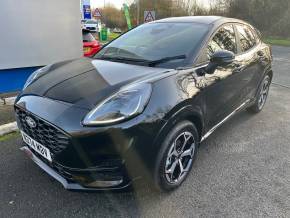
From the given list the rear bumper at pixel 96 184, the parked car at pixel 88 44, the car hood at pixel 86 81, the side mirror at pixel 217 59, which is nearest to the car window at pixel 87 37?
the parked car at pixel 88 44

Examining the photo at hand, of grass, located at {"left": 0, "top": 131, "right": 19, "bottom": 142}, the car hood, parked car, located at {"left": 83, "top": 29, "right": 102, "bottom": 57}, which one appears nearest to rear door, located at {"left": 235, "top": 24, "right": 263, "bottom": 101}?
the car hood

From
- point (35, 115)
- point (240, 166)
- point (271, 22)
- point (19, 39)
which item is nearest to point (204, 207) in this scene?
point (240, 166)

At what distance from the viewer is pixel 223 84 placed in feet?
10.1

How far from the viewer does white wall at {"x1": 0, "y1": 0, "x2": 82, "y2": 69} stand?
4.79m

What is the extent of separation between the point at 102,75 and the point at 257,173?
6.56ft

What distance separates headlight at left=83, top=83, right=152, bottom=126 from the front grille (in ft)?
0.74

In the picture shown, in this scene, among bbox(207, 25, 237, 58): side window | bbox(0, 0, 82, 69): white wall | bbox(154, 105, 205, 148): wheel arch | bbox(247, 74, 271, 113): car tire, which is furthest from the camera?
bbox(0, 0, 82, 69): white wall

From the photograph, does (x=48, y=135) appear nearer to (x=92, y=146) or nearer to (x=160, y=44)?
(x=92, y=146)

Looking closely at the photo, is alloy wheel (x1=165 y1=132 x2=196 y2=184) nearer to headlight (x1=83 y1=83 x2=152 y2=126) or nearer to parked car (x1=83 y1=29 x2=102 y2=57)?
headlight (x1=83 y1=83 x2=152 y2=126)

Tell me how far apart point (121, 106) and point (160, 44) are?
4.23 ft

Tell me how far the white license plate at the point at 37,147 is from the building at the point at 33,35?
299 cm

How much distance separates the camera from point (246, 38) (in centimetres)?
399

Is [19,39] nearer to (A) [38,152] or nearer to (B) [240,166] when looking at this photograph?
(A) [38,152]

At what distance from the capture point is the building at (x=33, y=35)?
15.7 feet
